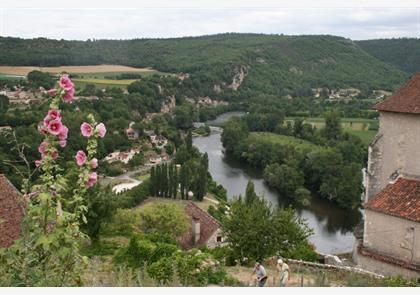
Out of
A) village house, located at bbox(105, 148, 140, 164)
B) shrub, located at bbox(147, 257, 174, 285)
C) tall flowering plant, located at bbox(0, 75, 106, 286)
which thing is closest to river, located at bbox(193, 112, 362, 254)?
village house, located at bbox(105, 148, 140, 164)

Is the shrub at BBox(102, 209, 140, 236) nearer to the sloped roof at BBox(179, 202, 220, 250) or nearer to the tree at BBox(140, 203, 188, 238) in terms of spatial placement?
the tree at BBox(140, 203, 188, 238)

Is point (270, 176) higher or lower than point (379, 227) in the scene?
lower

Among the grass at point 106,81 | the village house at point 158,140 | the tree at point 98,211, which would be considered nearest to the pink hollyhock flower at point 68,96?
the tree at point 98,211

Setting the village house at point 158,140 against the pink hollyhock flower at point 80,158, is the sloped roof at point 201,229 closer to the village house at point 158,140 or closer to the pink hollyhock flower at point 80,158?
the pink hollyhock flower at point 80,158

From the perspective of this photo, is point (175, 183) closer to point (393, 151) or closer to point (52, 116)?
point (393, 151)

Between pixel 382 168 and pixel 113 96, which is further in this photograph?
pixel 113 96

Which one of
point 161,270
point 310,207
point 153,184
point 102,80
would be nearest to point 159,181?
point 153,184

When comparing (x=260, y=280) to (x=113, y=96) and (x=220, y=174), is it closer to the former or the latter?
(x=220, y=174)

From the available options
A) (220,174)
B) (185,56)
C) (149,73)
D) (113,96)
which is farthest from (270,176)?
(185,56)
